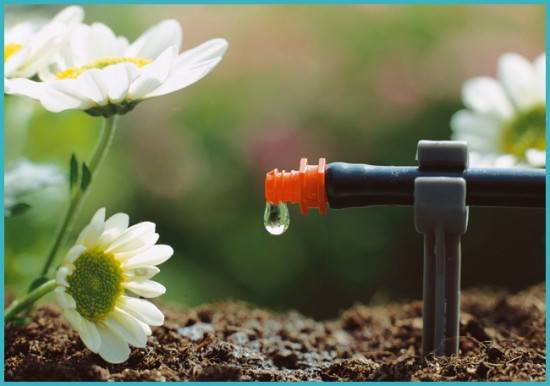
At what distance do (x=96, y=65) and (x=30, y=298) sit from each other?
264 millimetres

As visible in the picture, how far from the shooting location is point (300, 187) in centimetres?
95

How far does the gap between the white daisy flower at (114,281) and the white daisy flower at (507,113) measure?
24.4 inches

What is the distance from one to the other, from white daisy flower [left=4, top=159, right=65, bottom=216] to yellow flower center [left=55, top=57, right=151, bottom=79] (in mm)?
185

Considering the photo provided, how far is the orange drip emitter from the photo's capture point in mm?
944

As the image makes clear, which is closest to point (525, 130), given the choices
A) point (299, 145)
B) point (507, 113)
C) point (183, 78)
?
point (507, 113)

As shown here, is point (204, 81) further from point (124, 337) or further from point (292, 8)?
point (124, 337)

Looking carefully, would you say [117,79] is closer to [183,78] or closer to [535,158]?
[183,78]

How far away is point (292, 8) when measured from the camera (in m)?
2.94

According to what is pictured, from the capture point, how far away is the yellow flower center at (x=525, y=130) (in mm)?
1394

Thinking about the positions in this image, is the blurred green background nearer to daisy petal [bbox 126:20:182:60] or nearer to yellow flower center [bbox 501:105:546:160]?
yellow flower center [bbox 501:105:546:160]

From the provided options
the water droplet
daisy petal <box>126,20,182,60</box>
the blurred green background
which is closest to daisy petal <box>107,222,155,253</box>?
the water droplet

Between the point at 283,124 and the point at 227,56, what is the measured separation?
1.20ft

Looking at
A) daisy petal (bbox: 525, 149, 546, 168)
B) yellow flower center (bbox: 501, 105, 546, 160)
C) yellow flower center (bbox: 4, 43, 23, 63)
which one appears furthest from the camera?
yellow flower center (bbox: 501, 105, 546, 160)

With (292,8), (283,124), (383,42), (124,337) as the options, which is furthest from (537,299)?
(292,8)
